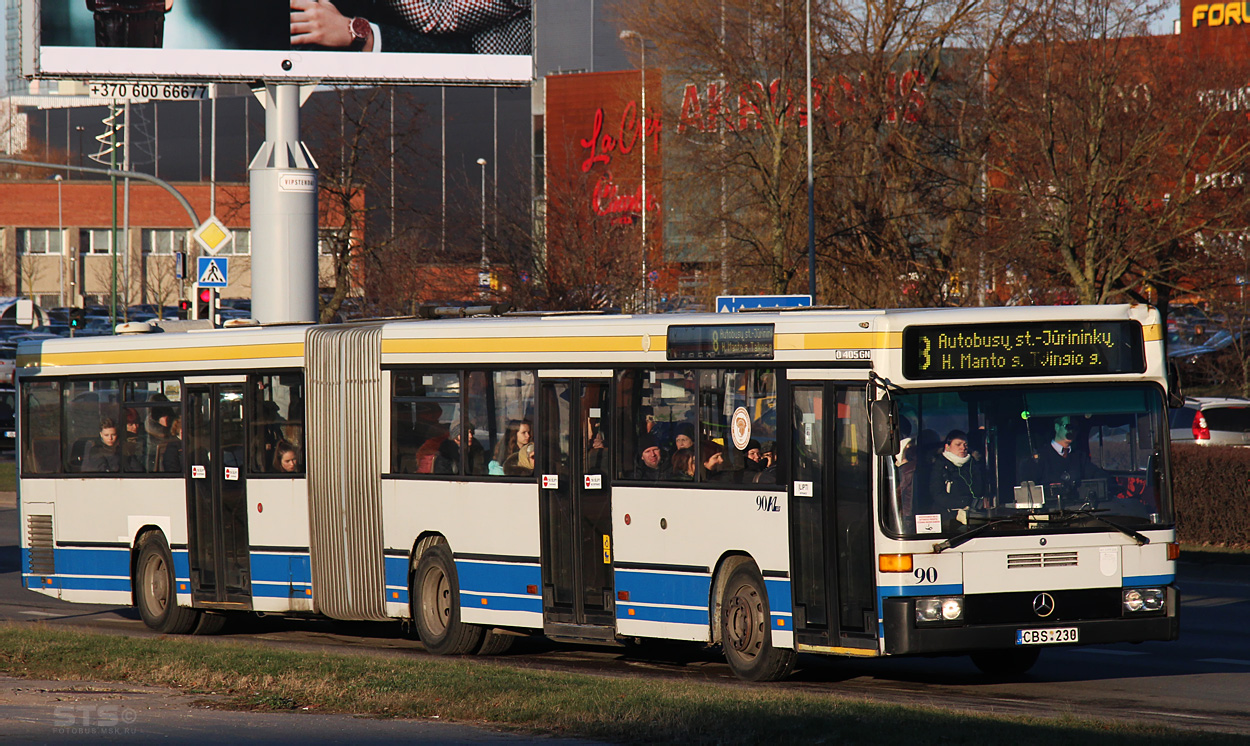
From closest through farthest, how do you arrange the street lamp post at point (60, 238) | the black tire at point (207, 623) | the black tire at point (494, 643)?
the black tire at point (494, 643)
the black tire at point (207, 623)
the street lamp post at point (60, 238)

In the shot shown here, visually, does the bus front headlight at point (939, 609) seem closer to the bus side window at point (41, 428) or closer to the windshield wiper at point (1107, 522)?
the windshield wiper at point (1107, 522)

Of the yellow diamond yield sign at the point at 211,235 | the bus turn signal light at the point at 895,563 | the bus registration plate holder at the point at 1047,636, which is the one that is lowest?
the bus registration plate holder at the point at 1047,636

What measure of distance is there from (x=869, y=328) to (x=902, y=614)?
6.38 ft

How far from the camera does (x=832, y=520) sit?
37.0 ft

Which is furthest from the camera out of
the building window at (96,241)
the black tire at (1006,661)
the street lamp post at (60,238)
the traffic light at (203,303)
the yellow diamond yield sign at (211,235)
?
the building window at (96,241)

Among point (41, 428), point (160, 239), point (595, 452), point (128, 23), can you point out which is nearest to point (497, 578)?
point (595, 452)

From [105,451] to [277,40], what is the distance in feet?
35.8

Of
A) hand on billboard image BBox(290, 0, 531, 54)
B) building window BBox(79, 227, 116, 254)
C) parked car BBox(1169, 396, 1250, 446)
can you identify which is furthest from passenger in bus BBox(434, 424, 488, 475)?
building window BBox(79, 227, 116, 254)

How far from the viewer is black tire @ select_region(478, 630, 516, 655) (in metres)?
14.3

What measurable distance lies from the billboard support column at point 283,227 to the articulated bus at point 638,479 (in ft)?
26.5

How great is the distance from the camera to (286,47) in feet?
85.4

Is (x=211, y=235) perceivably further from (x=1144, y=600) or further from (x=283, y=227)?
(x=1144, y=600)

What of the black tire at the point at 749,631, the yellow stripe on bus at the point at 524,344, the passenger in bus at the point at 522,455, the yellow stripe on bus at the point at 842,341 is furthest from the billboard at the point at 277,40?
the black tire at the point at 749,631

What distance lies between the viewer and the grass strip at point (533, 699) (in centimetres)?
888
